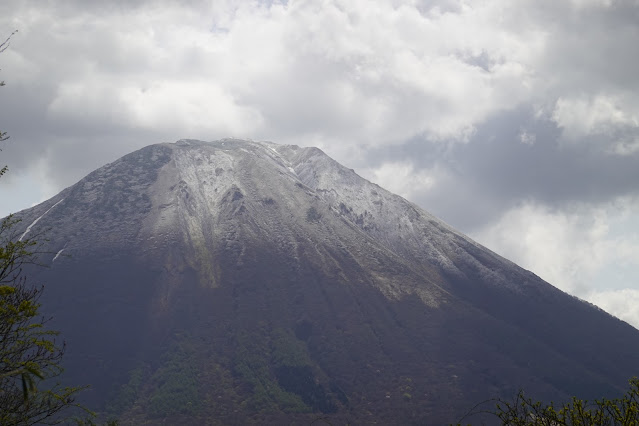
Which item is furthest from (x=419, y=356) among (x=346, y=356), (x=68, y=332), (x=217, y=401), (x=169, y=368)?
(x=68, y=332)

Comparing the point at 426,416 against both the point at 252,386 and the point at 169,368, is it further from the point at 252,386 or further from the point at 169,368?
the point at 169,368

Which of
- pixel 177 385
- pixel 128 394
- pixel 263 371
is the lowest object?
pixel 128 394

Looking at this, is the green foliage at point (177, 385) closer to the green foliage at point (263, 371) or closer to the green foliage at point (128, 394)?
the green foliage at point (128, 394)

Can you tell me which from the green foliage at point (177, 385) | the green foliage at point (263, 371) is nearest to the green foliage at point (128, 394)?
the green foliage at point (177, 385)

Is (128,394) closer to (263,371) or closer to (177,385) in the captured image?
(177,385)

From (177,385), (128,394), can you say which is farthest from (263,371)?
(128,394)

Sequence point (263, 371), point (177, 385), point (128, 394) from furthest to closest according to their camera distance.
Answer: point (263, 371) < point (177, 385) < point (128, 394)

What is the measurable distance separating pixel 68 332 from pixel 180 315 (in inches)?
1417

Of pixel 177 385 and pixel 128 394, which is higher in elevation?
pixel 177 385

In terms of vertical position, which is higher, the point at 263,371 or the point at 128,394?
the point at 263,371

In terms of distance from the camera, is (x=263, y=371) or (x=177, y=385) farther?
(x=263, y=371)

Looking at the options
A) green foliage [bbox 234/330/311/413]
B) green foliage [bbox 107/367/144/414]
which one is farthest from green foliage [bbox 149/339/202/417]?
green foliage [bbox 234/330/311/413]

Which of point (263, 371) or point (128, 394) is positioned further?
point (263, 371)

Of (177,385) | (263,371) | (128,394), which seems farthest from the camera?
(263,371)
